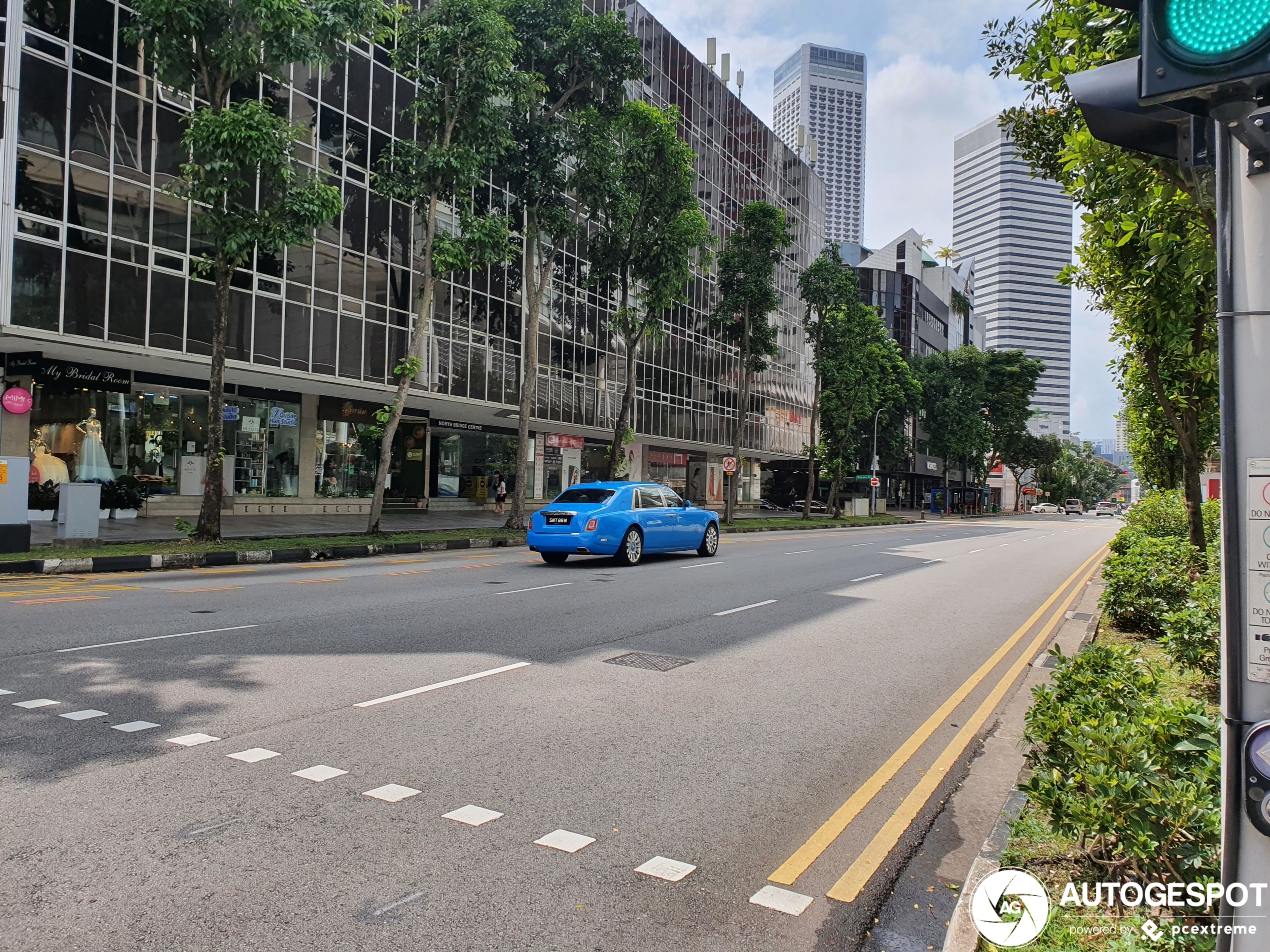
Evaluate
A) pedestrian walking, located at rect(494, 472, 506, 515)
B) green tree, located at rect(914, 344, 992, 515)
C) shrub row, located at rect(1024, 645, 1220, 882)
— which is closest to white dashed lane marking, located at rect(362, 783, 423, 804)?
shrub row, located at rect(1024, 645, 1220, 882)

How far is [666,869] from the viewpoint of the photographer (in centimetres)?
369

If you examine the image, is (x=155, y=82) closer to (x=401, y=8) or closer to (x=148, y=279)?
(x=148, y=279)

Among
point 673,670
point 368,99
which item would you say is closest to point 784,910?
point 673,670

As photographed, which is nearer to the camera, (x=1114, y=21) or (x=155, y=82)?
(x=1114, y=21)

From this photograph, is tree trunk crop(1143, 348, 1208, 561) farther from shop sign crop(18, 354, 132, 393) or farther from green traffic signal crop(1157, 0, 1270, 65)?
shop sign crop(18, 354, 132, 393)

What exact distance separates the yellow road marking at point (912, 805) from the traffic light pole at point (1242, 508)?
1952 millimetres

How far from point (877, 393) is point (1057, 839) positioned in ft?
159

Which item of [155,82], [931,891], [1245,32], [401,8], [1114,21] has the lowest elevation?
[931,891]

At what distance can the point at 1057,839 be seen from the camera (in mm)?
3812

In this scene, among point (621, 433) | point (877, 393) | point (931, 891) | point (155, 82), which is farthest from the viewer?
point (877, 393)

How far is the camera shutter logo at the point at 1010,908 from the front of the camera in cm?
301

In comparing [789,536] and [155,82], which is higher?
[155,82]

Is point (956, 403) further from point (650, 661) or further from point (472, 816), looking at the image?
point (472, 816)

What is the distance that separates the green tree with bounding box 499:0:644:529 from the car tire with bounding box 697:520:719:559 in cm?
756
